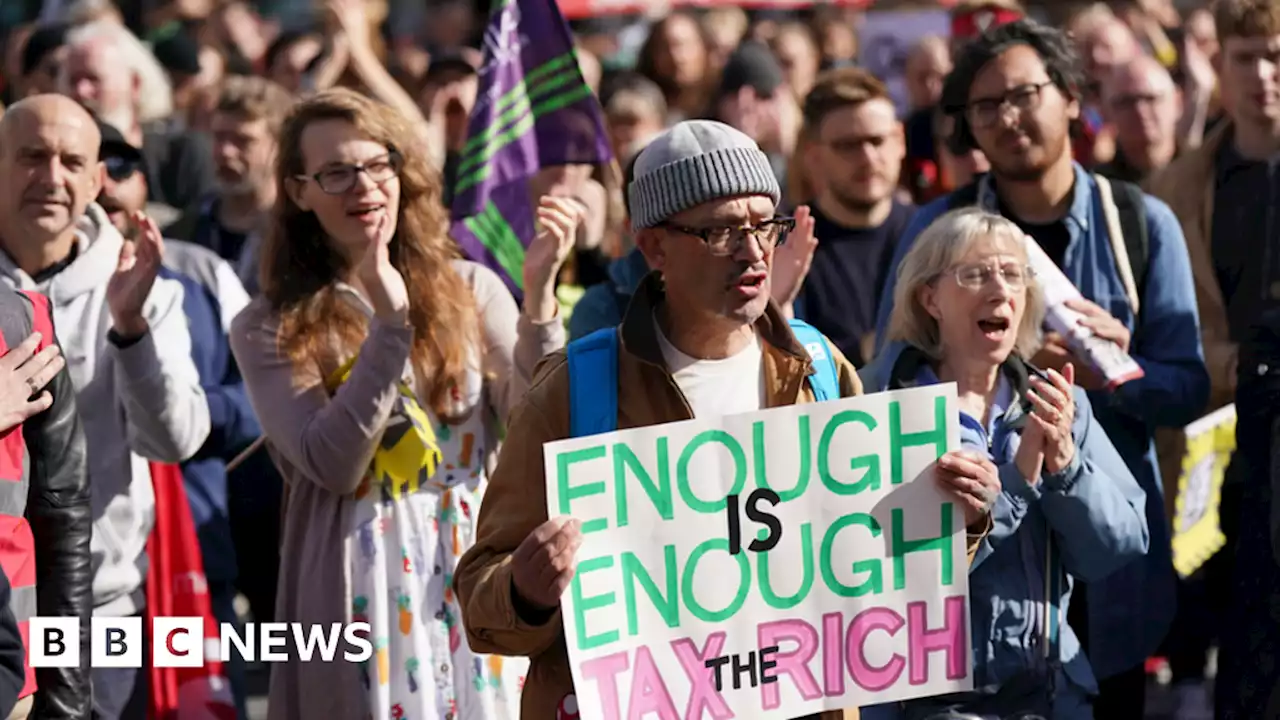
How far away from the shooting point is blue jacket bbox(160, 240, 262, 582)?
651 cm

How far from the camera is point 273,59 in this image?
1259cm

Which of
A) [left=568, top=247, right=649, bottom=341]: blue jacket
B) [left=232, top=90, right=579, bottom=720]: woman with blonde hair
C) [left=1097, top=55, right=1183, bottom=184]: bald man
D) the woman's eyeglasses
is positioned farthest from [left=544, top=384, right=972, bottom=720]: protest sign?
[left=1097, top=55, right=1183, bottom=184]: bald man

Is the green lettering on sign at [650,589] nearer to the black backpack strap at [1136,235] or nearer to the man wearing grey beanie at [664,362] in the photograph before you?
the man wearing grey beanie at [664,362]

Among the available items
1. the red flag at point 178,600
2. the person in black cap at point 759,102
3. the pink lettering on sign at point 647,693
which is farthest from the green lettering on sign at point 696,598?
the person in black cap at point 759,102

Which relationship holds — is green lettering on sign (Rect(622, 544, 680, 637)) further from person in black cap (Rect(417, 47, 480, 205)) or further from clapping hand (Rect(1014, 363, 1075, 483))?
person in black cap (Rect(417, 47, 480, 205))

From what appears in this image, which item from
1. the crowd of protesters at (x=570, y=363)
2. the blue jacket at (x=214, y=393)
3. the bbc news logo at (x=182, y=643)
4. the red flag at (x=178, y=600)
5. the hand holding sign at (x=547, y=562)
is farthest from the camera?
the blue jacket at (x=214, y=393)

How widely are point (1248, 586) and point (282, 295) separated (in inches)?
102

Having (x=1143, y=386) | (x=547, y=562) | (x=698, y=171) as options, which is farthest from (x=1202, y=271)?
(x=547, y=562)

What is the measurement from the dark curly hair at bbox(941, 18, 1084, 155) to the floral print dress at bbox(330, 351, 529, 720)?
1916mm

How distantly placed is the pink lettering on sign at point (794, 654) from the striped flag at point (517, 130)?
2.72m

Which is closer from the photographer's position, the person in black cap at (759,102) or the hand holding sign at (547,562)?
the hand holding sign at (547,562)

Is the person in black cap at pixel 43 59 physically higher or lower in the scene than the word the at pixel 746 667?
higher

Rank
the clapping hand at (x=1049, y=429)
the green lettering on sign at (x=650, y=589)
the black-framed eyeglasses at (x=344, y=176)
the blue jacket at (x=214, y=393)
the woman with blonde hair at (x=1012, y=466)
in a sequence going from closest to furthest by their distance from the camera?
the green lettering on sign at (x=650, y=589)
the clapping hand at (x=1049, y=429)
the woman with blonde hair at (x=1012, y=466)
the black-framed eyeglasses at (x=344, y=176)
the blue jacket at (x=214, y=393)

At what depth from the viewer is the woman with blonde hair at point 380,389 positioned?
17.0ft
